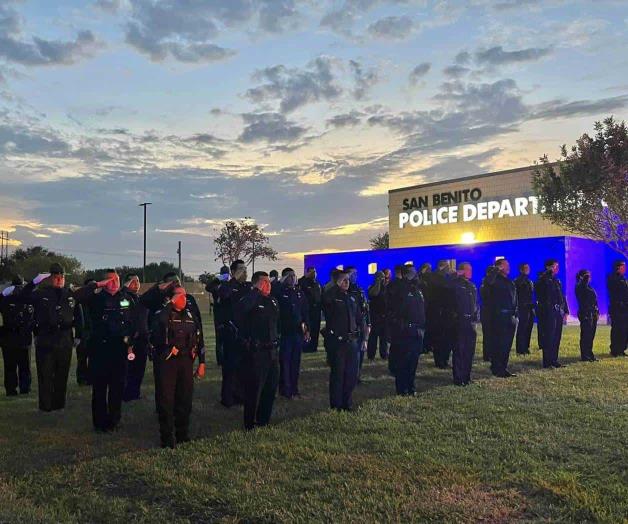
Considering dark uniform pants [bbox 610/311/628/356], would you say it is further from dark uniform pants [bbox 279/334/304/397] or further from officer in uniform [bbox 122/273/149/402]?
officer in uniform [bbox 122/273/149/402]

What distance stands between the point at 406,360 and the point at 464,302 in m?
1.72

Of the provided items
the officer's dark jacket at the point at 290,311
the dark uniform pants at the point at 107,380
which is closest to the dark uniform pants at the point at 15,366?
the dark uniform pants at the point at 107,380

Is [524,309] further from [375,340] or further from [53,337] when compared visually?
[53,337]

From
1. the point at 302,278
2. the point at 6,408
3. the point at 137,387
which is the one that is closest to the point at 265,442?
the point at 137,387

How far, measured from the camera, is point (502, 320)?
11195 mm

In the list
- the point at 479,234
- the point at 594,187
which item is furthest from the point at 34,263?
the point at 594,187

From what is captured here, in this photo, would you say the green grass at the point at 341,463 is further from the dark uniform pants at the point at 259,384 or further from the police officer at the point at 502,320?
the police officer at the point at 502,320

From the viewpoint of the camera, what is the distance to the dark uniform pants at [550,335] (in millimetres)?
12250

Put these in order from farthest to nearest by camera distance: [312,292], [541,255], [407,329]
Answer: [541,255]
[312,292]
[407,329]

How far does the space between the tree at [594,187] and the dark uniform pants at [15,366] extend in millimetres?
15380

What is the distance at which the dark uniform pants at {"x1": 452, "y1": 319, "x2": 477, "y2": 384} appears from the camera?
33.7 feet

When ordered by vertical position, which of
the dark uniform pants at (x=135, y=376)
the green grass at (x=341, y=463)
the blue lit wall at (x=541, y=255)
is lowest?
the green grass at (x=341, y=463)

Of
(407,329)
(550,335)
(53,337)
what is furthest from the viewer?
(550,335)

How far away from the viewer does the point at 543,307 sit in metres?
12.5
